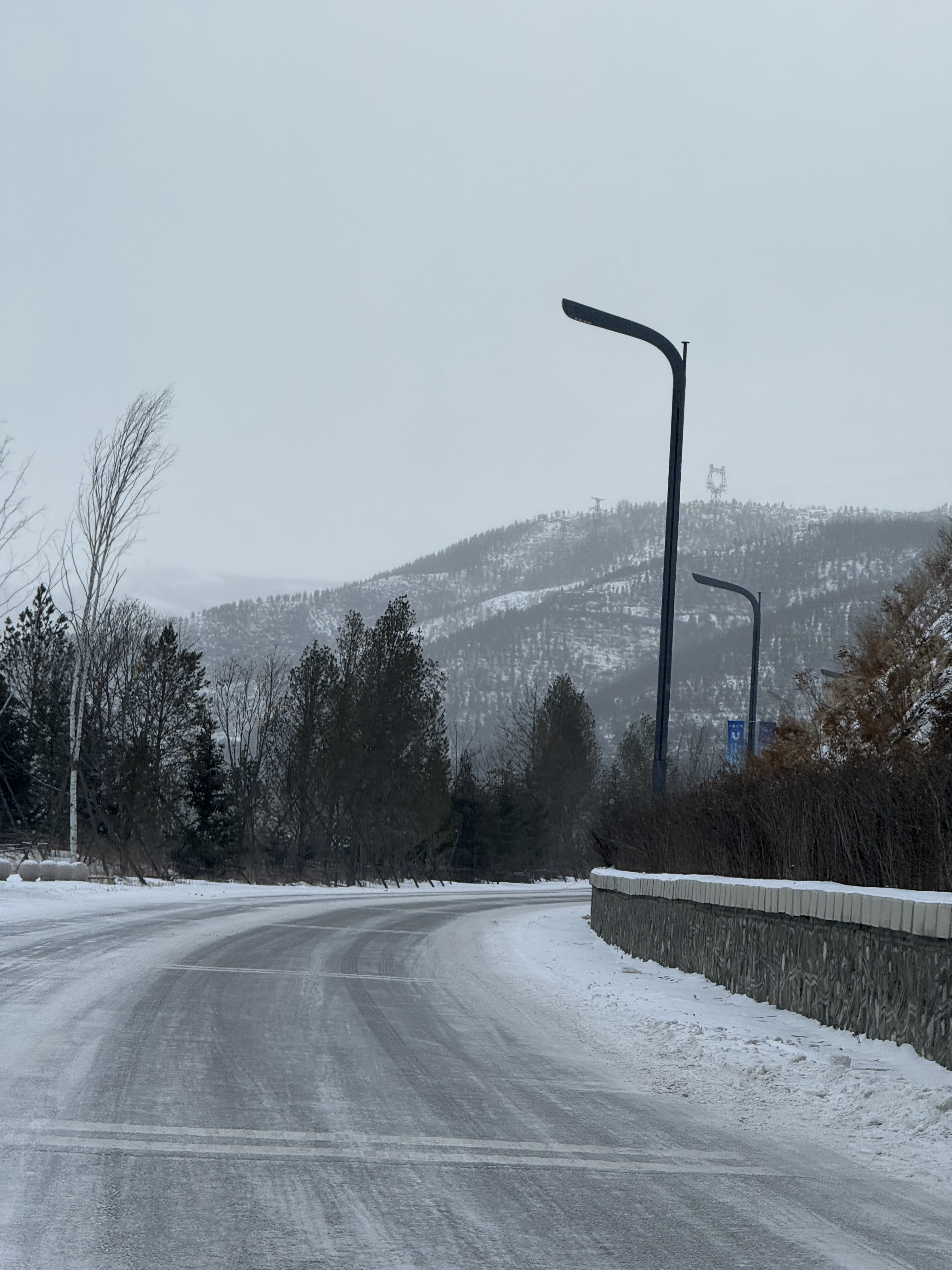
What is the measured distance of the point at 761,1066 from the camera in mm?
8055

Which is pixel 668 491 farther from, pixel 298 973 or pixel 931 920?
pixel 931 920

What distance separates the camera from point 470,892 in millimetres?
45938

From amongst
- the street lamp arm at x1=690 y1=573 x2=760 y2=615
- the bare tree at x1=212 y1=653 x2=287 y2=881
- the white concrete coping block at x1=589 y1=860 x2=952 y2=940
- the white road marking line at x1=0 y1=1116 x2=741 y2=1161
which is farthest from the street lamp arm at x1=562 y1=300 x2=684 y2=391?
the bare tree at x1=212 y1=653 x2=287 y2=881

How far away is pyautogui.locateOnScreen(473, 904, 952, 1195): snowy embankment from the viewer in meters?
6.43

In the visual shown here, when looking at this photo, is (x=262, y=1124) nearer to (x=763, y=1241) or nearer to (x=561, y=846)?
(x=763, y=1241)

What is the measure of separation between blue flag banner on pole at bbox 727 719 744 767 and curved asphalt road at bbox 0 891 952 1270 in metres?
16.6

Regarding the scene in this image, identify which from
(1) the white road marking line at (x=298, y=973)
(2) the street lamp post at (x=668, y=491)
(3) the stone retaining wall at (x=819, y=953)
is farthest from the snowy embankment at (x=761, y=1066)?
(2) the street lamp post at (x=668, y=491)

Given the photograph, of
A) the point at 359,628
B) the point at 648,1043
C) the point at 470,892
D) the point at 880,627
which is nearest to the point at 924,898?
the point at 648,1043

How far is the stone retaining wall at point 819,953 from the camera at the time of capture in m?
7.68

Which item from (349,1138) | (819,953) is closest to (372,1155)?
(349,1138)

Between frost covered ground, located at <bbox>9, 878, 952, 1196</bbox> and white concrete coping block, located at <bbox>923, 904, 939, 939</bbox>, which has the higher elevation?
white concrete coping block, located at <bbox>923, 904, 939, 939</bbox>

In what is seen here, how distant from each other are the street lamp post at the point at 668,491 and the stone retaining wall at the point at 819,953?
13.6 feet

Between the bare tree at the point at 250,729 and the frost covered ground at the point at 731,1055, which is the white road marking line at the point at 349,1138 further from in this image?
the bare tree at the point at 250,729

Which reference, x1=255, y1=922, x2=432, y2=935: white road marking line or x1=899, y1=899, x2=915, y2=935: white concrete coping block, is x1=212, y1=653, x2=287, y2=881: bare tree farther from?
x1=899, y1=899, x2=915, y2=935: white concrete coping block
